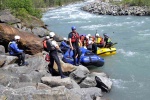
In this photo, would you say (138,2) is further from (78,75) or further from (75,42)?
(78,75)

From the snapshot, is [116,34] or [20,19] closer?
[20,19]

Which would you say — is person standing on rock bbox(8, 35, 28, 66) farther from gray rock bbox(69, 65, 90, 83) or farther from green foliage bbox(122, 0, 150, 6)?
green foliage bbox(122, 0, 150, 6)

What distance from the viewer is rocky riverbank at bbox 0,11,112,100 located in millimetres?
8484

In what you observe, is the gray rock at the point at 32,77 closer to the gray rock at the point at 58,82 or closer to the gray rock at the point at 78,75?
the gray rock at the point at 58,82

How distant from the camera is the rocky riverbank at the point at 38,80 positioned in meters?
8.48

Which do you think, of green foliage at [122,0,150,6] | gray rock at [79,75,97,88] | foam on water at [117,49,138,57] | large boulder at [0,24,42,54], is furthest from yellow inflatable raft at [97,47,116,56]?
green foliage at [122,0,150,6]

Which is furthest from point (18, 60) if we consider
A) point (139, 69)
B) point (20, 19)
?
point (20, 19)

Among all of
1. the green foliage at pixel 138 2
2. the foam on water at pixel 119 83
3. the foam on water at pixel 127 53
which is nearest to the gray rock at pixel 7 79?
the foam on water at pixel 119 83

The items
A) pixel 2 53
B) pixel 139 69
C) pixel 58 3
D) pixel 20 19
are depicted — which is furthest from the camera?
pixel 58 3

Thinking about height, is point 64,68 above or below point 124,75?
above

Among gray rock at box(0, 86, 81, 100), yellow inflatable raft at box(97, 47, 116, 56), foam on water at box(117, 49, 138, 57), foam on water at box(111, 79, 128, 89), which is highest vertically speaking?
gray rock at box(0, 86, 81, 100)

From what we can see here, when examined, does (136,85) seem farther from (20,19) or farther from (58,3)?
(58,3)

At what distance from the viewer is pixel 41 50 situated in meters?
15.8

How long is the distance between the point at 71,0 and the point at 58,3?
1331 centimetres
